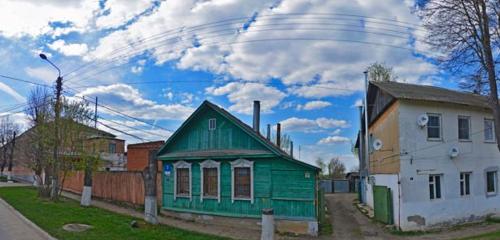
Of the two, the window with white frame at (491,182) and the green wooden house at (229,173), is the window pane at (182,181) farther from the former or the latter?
the window with white frame at (491,182)

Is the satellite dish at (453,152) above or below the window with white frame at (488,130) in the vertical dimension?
below

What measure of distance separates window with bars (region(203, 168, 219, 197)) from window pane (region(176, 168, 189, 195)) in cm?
123

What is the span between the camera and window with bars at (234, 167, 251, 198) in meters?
18.5

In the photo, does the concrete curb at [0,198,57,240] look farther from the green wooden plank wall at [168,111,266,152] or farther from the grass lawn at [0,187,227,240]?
the green wooden plank wall at [168,111,266,152]

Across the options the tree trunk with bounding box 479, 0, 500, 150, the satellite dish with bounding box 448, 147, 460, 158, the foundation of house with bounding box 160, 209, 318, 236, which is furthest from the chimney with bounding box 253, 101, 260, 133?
the tree trunk with bounding box 479, 0, 500, 150

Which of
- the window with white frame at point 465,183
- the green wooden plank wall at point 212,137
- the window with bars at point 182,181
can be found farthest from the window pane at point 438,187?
the window with bars at point 182,181

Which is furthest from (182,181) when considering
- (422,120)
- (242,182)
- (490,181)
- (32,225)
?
(490,181)

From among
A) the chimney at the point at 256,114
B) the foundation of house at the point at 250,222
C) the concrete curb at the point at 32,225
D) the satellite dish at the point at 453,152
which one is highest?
the chimney at the point at 256,114

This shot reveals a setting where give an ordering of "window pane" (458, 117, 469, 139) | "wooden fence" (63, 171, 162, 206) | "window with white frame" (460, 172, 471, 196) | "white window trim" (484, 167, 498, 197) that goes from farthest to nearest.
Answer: "wooden fence" (63, 171, 162, 206) < "white window trim" (484, 167, 498, 197) < "window pane" (458, 117, 469, 139) < "window with white frame" (460, 172, 471, 196)

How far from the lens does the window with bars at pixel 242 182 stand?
728 inches

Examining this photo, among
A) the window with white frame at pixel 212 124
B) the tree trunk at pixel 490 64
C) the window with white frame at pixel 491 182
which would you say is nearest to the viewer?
the tree trunk at pixel 490 64

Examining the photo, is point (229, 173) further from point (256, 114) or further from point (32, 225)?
point (32, 225)

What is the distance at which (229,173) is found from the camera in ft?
62.4

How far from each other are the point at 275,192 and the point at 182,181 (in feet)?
17.6
